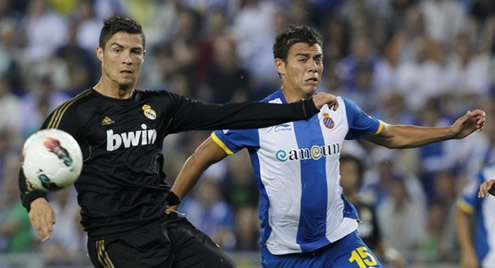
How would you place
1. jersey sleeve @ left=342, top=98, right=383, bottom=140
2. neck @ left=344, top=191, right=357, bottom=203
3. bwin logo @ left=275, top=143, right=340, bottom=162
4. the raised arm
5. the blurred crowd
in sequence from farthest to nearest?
the blurred crowd
neck @ left=344, top=191, right=357, bottom=203
jersey sleeve @ left=342, top=98, right=383, bottom=140
bwin logo @ left=275, top=143, right=340, bottom=162
the raised arm

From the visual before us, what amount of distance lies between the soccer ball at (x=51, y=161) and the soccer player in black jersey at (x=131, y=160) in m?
0.41

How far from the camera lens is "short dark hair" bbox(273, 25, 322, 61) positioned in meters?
7.64

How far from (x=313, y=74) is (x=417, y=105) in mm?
5997

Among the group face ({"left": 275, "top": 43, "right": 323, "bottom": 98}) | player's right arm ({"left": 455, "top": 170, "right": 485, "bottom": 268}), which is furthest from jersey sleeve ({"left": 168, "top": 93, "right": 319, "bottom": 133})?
player's right arm ({"left": 455, "top": 170, "right": 485, "bottom": 268})

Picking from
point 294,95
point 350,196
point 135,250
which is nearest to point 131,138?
point 135,250

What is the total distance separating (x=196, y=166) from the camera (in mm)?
7574

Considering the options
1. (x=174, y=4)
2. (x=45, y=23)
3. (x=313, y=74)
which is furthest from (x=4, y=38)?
(x=313, y=74)

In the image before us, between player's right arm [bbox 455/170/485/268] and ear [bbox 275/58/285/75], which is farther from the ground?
ear [bbox 275/58/285/75]

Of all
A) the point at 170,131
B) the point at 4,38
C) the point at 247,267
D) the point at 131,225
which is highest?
the point at 4,38

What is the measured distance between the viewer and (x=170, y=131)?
22.4 ft

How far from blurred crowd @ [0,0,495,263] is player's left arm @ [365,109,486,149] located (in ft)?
13.2

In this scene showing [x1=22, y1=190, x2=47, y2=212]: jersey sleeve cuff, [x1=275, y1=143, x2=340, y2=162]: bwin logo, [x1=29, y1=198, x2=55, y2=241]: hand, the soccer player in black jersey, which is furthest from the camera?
[x1=275, y1=143, x2=340, y2=162]: bwin logo

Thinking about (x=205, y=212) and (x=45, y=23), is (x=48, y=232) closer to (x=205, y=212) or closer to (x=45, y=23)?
(x=205, y=212)

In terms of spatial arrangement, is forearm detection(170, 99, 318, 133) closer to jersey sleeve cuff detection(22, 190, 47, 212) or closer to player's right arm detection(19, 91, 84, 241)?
player's right arm detection(19, 91, 84, 241)
